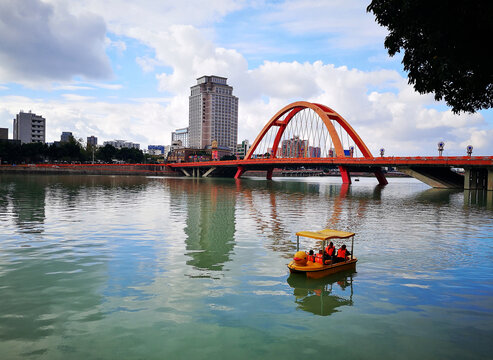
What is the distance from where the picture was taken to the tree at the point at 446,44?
521 inches

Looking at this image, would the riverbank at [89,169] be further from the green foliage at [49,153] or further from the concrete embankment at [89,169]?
the green foliage at [49,153]

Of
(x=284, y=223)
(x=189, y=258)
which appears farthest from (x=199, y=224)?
(x=189, y=258)

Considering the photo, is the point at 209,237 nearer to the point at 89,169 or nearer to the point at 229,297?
the point at 229,297

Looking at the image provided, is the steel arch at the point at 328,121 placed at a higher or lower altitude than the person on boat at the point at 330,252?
higher

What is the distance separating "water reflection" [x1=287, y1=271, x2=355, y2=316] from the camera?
12.3 meters

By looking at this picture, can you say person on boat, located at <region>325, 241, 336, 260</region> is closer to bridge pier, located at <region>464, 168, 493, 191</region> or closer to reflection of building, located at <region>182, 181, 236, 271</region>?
reflection of building, located at <region>182, 181, 236, 271</region>

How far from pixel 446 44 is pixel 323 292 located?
1056cm

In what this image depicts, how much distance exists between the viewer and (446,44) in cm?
1450

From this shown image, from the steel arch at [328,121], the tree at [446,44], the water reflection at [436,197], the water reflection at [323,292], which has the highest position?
the steel arch at [328,121]

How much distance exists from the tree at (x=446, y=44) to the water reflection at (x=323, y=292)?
8864 mm

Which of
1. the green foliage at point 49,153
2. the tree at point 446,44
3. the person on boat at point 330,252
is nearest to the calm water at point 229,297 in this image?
the person on boat at point 330,252

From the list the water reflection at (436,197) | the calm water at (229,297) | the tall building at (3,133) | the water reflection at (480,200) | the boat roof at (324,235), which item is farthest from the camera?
the tall building at (3,133)

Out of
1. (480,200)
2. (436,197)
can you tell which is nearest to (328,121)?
(436,197)

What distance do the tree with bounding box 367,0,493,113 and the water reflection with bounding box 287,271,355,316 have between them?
8.86m
